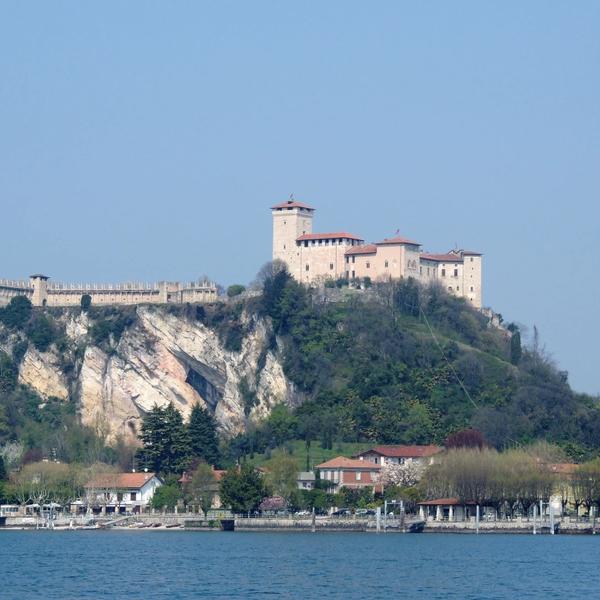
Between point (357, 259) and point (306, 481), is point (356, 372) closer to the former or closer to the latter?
point (357, 259)

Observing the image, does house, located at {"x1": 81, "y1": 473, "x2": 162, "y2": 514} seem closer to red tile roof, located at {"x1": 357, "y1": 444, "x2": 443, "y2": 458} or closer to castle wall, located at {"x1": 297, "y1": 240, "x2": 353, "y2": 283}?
red tile roof, located at {"x1": 357, "y1": 444, "x2": 443, "y2": 458}

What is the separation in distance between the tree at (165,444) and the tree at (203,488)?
8.51 metres

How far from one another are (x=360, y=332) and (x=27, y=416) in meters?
27.9

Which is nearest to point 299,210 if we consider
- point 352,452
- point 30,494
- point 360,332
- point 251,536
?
point 360,332

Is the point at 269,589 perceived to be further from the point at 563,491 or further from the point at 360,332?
the point at 360,332

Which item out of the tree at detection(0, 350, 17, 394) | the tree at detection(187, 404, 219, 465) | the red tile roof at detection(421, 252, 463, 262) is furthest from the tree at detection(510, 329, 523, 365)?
the tree at detection(0, 350, 17, 394)

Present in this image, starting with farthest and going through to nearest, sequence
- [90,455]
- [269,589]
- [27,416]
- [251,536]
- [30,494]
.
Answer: [27,416] → [90,455] → [30,494] → [251,536] → [269,589]

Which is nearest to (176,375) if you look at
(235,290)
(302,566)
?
(235,290)

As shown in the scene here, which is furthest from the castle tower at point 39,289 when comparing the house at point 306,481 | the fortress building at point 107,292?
the house at point 306,481

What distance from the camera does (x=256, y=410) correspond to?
13600 cm

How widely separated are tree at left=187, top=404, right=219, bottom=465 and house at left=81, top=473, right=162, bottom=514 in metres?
4.41

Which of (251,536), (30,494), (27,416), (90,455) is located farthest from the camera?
(27,416)

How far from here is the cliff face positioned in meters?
137

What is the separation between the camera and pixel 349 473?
114m
